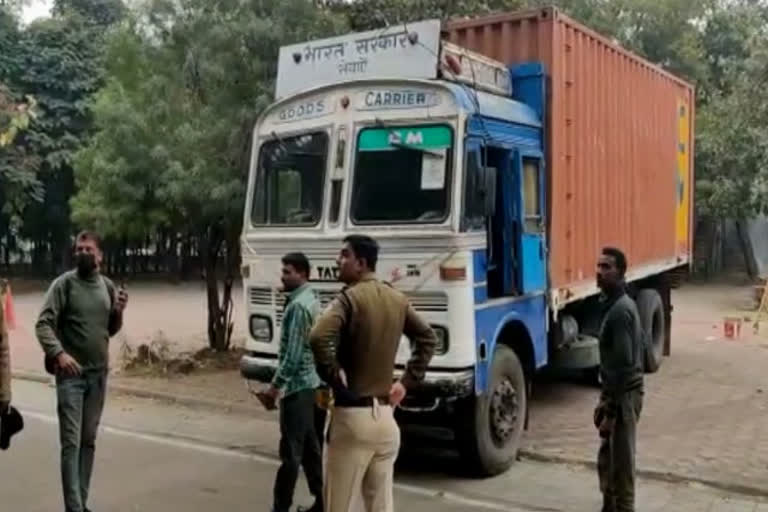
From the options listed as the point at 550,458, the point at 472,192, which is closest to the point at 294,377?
the point at 472,192

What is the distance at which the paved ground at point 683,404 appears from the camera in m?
7.63

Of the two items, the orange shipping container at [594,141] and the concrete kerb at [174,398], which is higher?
the orange shipping container at [594,141]

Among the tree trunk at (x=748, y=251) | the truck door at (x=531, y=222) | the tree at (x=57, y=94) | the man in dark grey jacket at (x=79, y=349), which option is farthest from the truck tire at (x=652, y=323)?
the tree at (x=57, y=94)

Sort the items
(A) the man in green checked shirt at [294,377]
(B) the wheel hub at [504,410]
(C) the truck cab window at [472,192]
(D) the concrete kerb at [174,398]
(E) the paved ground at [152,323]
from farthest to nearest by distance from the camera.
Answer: (E) the paved ground at [152,323], (D) the concrete kerb at [174,398], (B) the wheel hub at [504,410], (C) the truck cab window at [472,192], (A) the man in green checked shirt at [294,377]

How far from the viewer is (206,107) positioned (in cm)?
1159

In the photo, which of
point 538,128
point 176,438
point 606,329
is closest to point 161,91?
point 176,438

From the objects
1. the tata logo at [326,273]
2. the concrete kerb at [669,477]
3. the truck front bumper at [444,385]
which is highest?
the tata logo at [326,273]

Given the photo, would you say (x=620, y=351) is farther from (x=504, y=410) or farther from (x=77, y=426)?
(x=77, y=426)

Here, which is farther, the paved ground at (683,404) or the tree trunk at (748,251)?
the tree trunk at (748,251)

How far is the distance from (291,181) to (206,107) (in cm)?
457

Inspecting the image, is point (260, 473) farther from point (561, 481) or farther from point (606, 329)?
point (606, 329)

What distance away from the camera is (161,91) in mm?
12078

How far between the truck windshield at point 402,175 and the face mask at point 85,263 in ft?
6.76

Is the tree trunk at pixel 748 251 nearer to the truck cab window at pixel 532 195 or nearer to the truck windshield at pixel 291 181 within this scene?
the truck cab window at pixel 532 195
